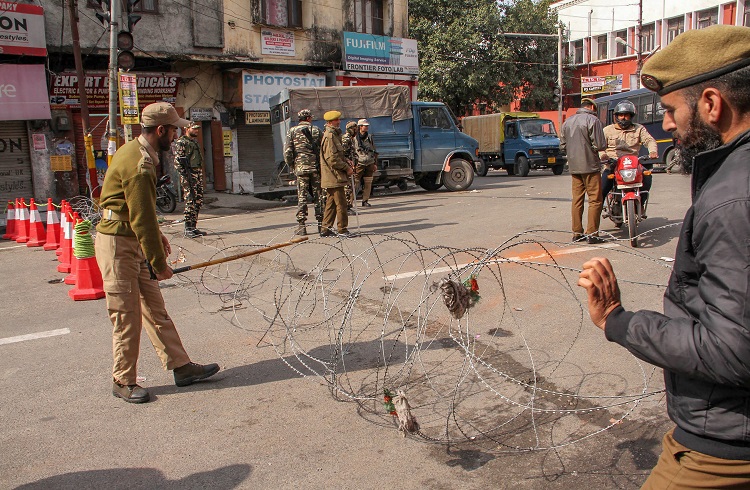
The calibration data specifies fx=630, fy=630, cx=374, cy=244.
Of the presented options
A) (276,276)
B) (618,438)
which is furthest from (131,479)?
(276,276)

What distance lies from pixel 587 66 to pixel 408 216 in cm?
3906

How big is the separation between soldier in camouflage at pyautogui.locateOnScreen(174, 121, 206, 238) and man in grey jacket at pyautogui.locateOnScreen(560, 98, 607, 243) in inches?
260

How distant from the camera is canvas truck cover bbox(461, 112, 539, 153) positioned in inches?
1024

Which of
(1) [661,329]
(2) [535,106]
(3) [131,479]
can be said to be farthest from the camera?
(2) [535,106]

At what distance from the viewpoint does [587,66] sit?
4666 cm

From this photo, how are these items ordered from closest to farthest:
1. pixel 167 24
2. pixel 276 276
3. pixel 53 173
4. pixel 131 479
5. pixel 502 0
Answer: pixel 131 479, pixel 276 276, pixel 53 173, pixel 167 24, pixel 502 0

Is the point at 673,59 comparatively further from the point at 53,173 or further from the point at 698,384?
the point at 53,173

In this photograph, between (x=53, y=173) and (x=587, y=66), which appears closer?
(x=53, y=173)

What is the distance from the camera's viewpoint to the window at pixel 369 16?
24031 mm

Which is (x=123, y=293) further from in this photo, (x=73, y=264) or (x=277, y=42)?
(x=277, y=42)

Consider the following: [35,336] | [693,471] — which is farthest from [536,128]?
[693,471]

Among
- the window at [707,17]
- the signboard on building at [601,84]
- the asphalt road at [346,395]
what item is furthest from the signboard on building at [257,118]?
the window at [707,17]

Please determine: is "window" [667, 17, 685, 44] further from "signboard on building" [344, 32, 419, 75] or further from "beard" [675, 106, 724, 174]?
"beard" [675, 106, 724, 174]

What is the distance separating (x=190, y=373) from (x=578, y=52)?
159ft
